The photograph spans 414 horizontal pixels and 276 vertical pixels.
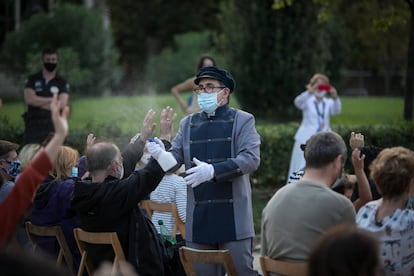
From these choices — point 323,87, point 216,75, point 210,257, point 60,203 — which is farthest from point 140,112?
point 210,257

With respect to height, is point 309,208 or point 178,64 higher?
point 309,208

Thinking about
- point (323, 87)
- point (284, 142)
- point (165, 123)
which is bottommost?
point (284, 142)

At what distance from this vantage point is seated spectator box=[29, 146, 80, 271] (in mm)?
6398

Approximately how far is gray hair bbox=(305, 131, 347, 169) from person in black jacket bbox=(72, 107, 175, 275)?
1.14 m

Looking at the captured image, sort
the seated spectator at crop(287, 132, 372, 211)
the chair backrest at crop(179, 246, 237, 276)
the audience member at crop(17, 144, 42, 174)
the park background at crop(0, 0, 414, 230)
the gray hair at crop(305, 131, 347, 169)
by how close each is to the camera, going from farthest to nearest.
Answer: the park background at crop(0, 0, 414, 230), the audience member at crop(17, 144, 42, 174), the seated spectator at crop(287, 132, 372, 211), the chair backrest at crop(179, 246, 237, 276), the gray hair at crop(305, 131, 347, 169)

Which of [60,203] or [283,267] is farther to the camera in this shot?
[60,203]

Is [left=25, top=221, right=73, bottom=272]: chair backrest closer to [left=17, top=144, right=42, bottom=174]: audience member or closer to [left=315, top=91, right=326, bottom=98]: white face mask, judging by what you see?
[left=17, top=144, right=42, bottom=174]: audience member

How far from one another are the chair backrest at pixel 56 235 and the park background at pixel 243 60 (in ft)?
14.2

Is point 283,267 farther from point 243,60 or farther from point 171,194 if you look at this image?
point 243,60

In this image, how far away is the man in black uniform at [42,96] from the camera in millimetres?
11031

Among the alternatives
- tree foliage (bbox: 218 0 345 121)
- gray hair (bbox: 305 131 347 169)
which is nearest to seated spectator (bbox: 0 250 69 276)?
gray hair (bbox: 305 131 347 169)

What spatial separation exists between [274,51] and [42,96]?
7.63m

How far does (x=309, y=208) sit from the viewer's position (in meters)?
4.57

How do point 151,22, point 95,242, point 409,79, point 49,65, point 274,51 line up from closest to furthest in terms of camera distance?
point 95,242, point 49,65, point 409,79, point 274,51, point 151,22
